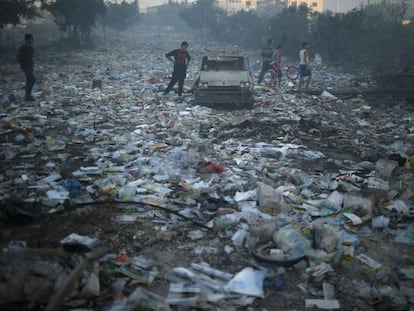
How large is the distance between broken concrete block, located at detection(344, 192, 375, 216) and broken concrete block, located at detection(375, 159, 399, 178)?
1.25 metres

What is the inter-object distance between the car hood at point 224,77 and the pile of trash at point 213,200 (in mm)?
784

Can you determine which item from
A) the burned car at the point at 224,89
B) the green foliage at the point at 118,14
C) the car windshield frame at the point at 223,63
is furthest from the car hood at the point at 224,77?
the green foliage at the point at 118,14

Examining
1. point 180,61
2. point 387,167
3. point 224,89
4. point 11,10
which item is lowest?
point 387,167

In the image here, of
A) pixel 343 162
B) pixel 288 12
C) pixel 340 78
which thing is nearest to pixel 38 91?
pixel 343 162

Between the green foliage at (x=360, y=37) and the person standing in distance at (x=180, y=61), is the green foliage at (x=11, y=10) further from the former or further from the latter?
the green foliage at (x=360, y=37)

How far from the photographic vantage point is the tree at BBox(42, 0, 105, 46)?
2425cm

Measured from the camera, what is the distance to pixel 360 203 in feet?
13.6

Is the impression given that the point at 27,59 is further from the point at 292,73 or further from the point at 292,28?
the point at 292,28

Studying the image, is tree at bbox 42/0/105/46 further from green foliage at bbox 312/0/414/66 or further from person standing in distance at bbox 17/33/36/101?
person standing in distance at bbox 17/33/36/101

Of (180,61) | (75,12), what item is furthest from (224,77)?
(75,12)

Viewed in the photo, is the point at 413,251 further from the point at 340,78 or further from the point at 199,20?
the point at 199,20

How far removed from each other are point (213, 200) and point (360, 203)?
5.86ft

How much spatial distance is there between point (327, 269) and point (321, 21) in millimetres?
20269

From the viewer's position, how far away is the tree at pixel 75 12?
24.2 meters
